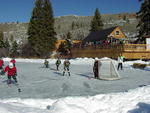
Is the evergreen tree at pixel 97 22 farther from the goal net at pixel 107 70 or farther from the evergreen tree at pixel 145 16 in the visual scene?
the goal net at pixel 107 70

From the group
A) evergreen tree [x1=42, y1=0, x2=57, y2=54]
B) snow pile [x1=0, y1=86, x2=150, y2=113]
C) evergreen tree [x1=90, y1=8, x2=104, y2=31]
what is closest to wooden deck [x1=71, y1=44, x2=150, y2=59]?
evergreen tree [x1=42, y1=0, x2=57, y2=54]

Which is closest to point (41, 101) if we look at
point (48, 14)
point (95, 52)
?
point (95, 52)

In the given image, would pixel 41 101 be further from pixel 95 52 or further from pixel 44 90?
pixel 95 52

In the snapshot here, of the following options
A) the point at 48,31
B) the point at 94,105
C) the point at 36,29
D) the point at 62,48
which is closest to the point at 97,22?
the point at 62,48

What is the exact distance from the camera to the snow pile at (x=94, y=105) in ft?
28.8

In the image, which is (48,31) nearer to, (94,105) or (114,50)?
(114,50)

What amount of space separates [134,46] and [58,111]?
2912 centimetres

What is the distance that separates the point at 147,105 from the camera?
930 cm

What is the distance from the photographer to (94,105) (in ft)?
32.1

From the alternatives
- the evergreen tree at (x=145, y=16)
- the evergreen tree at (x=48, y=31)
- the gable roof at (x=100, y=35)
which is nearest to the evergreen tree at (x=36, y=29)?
the evergreen tree at (x=48, y=31)

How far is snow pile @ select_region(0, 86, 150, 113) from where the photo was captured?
878cm

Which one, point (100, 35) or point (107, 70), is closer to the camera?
Result: point (107, 70)

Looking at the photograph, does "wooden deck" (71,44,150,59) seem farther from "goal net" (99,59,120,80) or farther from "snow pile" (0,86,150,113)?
"snow pile" (0,86,150,113)

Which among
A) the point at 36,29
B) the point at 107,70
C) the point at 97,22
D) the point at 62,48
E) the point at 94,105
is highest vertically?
the point at 97,22
